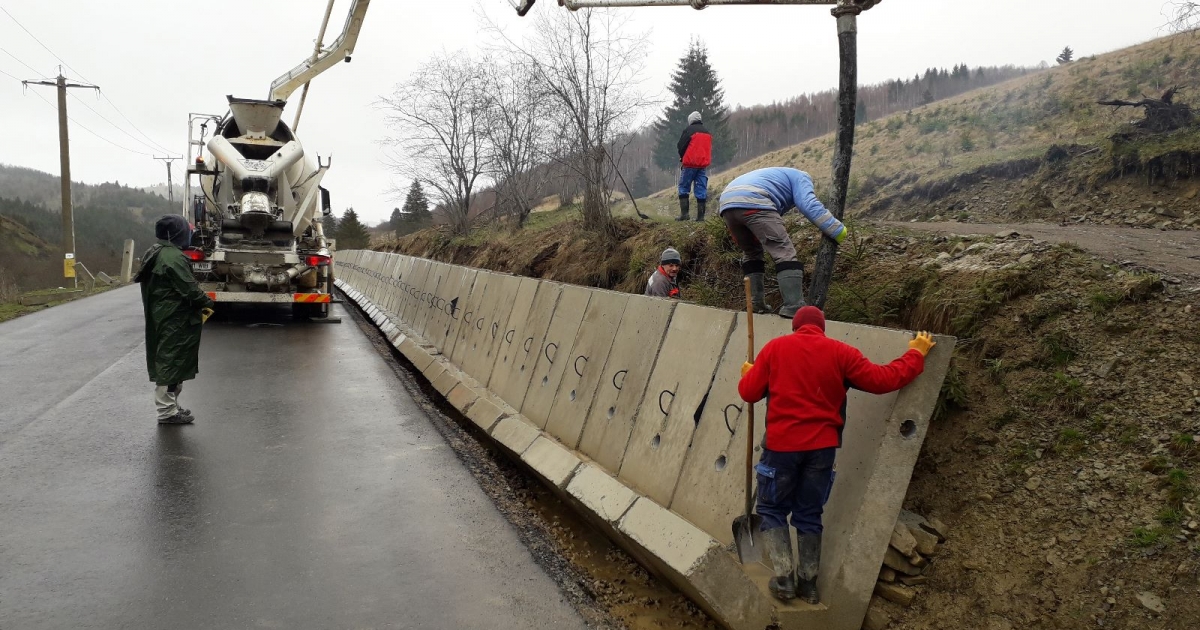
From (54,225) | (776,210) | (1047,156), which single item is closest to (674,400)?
(776,210)

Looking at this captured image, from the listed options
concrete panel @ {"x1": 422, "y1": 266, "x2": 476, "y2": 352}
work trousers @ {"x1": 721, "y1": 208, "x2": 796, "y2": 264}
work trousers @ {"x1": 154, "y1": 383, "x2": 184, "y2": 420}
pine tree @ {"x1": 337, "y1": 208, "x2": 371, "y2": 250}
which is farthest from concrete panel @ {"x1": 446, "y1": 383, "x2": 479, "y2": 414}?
pine tree @ {"x1": 337, "y1": 208, "x2": 371, "y2": 250}

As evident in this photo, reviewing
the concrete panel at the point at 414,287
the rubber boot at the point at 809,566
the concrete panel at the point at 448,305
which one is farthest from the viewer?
the concrete panel at the point at 414,287

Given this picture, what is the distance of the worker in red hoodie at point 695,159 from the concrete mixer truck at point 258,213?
7.79 m

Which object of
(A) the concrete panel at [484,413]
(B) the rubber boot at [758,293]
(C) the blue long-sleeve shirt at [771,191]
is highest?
(C) the blue long-sleeve shirt at [771,191]

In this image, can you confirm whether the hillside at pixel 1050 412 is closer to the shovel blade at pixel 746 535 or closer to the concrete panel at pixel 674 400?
the shovel blade at pixel 746 535

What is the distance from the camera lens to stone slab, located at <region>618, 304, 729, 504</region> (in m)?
4.65

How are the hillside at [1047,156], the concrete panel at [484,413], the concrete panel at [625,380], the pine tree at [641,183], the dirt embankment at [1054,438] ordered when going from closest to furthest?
the dirt embankment at [1054,438] < the concrete panel at [625,380] < the concrete panel at [484,413] < the hillside at [1047,156] < the pine tree at [641,183]

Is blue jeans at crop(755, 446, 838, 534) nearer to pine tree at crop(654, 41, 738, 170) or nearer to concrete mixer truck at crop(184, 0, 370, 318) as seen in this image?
concrete mixer truck at crop(184, 0, 370, 318)

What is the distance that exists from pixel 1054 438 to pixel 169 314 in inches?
292

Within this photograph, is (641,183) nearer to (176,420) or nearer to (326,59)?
(326,59)

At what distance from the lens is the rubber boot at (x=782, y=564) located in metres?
3.55

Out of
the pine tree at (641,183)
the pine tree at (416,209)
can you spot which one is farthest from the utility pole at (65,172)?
the pine tree at (641,183)

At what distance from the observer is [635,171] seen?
45000 millimetres

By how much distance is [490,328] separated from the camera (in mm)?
8680
